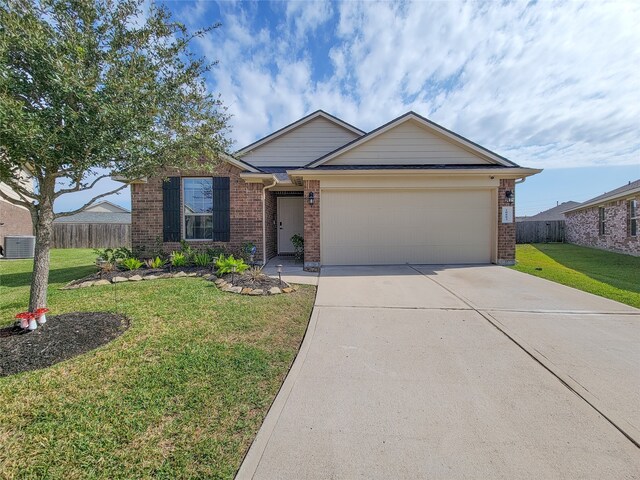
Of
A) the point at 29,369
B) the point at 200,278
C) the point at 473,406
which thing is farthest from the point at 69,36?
the point at 473,406

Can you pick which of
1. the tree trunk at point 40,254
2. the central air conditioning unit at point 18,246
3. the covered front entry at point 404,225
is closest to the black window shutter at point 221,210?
the covered front entry at point 404,225

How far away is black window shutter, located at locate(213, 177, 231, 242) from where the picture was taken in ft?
29.2

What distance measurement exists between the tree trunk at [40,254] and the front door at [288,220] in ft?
27.0

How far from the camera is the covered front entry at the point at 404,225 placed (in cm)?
911

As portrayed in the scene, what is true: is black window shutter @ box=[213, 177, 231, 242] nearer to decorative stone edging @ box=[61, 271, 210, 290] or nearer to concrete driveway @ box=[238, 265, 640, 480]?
decorative stone edging @ box=[61, 271, 210, 290]

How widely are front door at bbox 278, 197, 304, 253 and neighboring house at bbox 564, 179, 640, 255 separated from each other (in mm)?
13809

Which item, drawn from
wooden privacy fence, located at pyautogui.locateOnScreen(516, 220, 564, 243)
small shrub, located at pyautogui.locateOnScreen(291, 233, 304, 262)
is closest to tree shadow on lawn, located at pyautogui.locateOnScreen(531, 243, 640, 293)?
wooden privacy fence, located at pyautogui.locateOnScreen(516, 220, 564, 243)

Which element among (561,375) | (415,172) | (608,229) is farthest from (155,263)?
(608,229)

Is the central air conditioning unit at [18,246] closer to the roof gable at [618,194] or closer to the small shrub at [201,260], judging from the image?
the small shrub at [201,260]

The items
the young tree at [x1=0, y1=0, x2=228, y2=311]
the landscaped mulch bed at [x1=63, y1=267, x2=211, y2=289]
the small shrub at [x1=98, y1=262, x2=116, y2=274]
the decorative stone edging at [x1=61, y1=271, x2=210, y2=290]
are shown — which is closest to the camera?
the young tree at [x1=0, y1=0, x2=228, y2=311]

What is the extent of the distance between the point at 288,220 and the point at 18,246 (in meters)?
11.7

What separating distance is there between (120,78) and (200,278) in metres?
4.71

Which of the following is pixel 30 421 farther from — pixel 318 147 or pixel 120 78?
pixel 318 147

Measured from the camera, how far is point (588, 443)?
2100 millimetres
